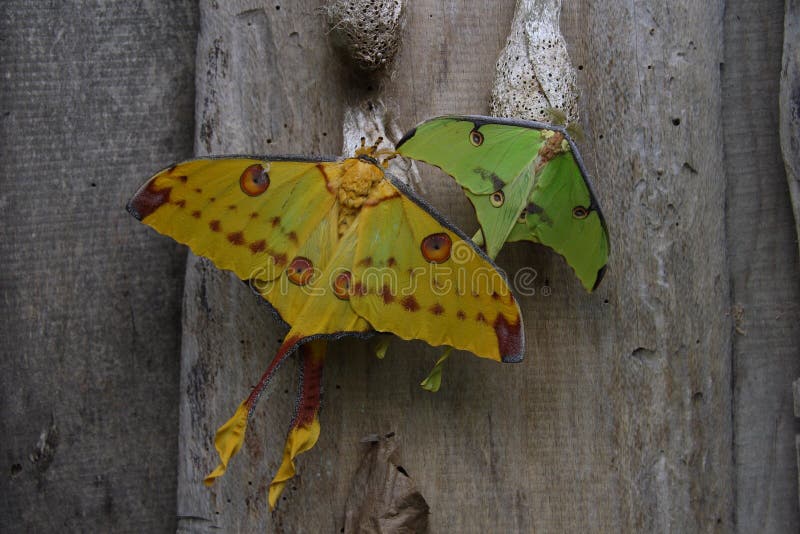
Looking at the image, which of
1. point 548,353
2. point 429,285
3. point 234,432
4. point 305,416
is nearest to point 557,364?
point 548,353

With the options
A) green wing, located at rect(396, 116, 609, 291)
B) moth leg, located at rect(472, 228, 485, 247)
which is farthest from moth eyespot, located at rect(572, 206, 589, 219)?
moth leg, located at rect(472, 228, 485, 247)

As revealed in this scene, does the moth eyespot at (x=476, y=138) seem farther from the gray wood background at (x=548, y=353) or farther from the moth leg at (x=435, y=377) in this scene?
the moth leg at (x=435, y=377)

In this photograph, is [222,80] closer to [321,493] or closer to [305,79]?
[305,79]

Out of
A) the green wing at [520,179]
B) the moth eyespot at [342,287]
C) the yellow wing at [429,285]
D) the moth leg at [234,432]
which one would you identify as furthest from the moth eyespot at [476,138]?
the moth leg at [234,432]

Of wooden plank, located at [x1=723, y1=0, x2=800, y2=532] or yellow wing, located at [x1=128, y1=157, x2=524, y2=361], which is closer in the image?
yellow wing, located at [x1=128, y1=157, x2=524, y2=361]

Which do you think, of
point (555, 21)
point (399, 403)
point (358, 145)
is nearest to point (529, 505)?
point (399, 403)

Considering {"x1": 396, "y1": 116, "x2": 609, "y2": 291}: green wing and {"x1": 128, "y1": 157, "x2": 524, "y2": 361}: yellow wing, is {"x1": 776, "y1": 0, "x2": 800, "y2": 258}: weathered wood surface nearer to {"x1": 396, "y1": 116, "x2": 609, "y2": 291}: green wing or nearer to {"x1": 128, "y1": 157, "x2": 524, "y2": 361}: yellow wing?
{"x1": 396, "y1": 116, "x2": 609, "y2": 291}: green wing

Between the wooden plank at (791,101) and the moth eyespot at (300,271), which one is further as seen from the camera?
the wooden plank at (791,101)
